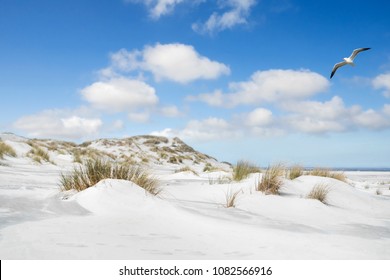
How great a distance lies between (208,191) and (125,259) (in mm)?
4096

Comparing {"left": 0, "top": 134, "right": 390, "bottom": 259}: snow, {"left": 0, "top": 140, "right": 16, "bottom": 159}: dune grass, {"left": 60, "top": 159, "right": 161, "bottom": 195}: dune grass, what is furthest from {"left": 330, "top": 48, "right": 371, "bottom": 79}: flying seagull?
{"left": 0, "top": 140, "right": 16, "bottom": 159}: dune grass

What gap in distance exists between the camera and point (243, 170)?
300 inches

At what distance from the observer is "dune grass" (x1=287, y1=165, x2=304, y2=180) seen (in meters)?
7.65

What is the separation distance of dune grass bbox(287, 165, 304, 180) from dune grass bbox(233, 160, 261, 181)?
68cm

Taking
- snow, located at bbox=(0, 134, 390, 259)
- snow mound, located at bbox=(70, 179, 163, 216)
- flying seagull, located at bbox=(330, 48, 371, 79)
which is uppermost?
flying seagull, located at bbox=(330, 48, 371, 79)

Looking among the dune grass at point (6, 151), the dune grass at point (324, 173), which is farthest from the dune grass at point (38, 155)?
the dune grass at point (324, 173)

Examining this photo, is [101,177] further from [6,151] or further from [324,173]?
[6,151]

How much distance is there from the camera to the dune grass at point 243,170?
7507mm

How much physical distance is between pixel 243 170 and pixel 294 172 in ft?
3.53

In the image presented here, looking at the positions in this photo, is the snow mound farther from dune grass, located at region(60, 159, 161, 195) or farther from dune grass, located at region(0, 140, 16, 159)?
dune grass, located at region(0, 140, 16, 159)

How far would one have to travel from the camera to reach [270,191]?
578cm
